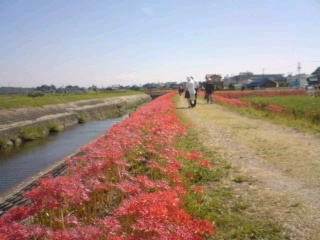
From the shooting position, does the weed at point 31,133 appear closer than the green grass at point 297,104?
No

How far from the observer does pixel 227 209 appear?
507 centimetres

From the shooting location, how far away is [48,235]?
3096 millimetres

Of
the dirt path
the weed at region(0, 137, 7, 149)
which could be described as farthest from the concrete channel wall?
the dirt path

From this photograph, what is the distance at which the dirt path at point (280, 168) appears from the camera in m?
4.68

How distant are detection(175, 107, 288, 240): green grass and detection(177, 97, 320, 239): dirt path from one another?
0.17 m

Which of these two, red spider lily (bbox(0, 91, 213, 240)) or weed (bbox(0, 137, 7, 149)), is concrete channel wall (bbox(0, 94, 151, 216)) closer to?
weed (bbox(0, 137, 7, 149))

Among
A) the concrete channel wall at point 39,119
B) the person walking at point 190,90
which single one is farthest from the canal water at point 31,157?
the person walking at point 190,90

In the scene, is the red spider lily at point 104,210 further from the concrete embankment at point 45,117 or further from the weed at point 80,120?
the weed at point 80,120

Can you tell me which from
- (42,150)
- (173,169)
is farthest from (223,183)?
(42,150)

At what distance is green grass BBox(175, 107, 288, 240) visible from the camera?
429 cm

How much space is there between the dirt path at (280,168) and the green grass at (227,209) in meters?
0.17

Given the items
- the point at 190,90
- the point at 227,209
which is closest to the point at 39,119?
the point at 190,90

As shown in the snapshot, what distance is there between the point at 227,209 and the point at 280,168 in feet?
8.53

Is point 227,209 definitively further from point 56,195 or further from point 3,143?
point 3,143
